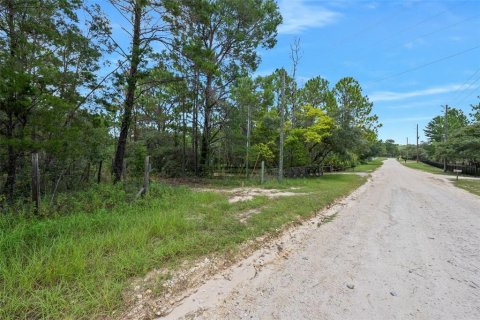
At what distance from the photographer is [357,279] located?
131 inches

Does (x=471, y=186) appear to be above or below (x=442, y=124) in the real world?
below

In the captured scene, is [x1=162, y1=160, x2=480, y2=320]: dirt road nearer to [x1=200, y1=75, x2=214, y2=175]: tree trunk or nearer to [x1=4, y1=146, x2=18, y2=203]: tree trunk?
[x1=4, y1=146, x2=18, y2=203]: tree trunk

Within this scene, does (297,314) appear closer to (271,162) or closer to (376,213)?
(376,213)

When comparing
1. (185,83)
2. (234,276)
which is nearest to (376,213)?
(234,276)

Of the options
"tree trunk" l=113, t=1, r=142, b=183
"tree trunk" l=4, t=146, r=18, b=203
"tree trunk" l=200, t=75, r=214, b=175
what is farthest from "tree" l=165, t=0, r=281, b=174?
"tree trunk" l=4, t=146, r=18, b=203

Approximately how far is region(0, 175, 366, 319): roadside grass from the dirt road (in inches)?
28.6

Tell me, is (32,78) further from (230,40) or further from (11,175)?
(230,40)

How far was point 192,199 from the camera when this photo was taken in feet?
24.8

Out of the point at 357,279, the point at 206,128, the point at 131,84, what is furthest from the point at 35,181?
the point at 206,128

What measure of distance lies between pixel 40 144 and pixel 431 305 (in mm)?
7559

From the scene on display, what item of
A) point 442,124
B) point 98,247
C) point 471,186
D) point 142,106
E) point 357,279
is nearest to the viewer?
point 357,279

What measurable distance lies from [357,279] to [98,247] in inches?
138

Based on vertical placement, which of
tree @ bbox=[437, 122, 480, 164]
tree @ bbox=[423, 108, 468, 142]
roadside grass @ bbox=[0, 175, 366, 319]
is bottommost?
roadside grass @ bbox=[0, 175, 366, 319]

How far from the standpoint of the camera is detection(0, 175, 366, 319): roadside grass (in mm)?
2445
